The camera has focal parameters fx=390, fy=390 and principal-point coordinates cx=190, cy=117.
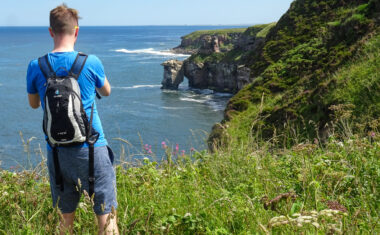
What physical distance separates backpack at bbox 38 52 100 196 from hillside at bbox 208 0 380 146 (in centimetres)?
377

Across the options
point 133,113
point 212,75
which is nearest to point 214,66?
point 212,75

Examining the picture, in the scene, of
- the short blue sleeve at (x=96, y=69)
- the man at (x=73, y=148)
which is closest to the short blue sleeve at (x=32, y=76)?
the man at (x=73, y=148)

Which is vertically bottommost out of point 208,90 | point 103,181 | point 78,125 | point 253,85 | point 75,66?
point 208,90

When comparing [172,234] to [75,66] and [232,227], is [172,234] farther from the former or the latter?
[75,66]

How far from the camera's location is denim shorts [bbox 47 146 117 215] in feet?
10.2

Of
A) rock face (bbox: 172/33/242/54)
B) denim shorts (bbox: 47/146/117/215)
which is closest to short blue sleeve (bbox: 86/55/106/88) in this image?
denim shorts (bbox: 47/146/117/215)

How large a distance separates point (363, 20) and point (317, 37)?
18.2ft

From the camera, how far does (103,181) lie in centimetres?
319

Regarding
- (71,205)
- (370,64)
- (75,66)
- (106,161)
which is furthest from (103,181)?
(370,64)

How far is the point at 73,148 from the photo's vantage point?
309 centimetres

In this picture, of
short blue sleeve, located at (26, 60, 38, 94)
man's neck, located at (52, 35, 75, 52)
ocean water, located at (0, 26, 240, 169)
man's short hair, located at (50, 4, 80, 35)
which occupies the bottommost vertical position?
ocean water, located at (0, 26, 240, 169)

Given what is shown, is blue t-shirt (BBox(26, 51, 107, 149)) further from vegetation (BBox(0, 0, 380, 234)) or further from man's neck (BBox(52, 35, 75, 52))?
vegetation (BBox(0, 0, 380, 234))

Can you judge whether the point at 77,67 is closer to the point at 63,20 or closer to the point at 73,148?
the point at 63,20

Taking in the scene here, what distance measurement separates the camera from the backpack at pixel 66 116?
296 centimetres
